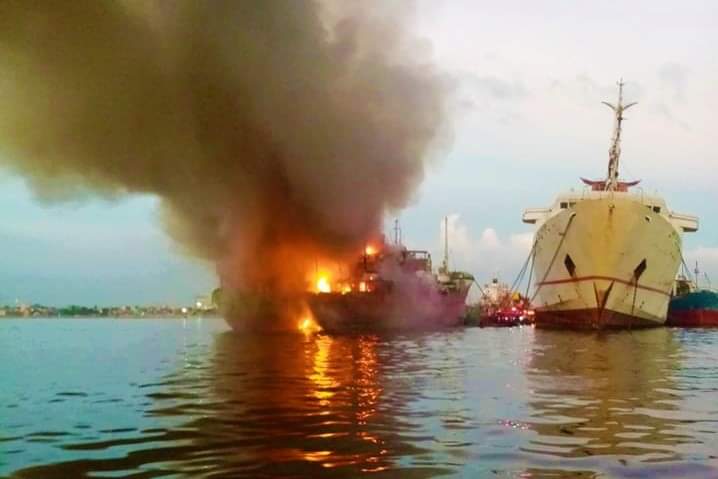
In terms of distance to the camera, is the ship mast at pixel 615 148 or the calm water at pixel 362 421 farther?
the ship mast at pixel 615 148

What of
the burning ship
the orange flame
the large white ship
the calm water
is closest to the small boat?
the large white ship

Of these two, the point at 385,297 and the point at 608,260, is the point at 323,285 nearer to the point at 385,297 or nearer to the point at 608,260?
the point at 385,297

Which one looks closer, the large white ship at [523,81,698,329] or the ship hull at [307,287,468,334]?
the large white ship at [523,81,698,329]

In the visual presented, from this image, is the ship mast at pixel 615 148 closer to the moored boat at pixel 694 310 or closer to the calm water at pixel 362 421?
the moored boat at pixel 694 310

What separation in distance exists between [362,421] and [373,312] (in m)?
74.5

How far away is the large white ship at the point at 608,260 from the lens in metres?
77.1

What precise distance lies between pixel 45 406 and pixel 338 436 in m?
9.95

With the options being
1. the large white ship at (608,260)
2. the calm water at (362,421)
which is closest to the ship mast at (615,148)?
the large white ship at (608,260)

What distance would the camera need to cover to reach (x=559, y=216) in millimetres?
82625

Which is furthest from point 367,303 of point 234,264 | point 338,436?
point 338,436

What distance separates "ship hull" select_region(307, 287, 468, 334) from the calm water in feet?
172

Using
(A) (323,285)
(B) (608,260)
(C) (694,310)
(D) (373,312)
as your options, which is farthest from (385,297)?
(C) (694,310)

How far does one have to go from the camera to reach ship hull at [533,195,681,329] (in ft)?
253

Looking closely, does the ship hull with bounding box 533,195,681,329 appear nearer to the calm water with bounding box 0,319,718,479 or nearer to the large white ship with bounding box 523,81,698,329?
the large white ship with bounding box 523,81,698,329
